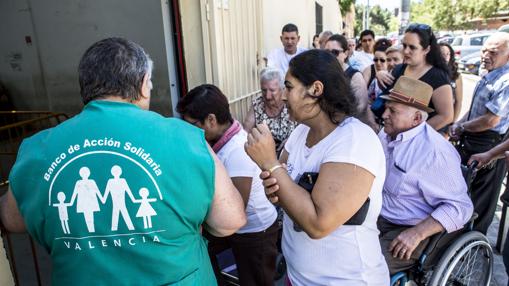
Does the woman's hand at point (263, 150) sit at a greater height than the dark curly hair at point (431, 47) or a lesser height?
lesser

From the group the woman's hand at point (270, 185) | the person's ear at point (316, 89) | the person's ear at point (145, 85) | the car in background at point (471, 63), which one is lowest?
the car in background at point (471, 63)

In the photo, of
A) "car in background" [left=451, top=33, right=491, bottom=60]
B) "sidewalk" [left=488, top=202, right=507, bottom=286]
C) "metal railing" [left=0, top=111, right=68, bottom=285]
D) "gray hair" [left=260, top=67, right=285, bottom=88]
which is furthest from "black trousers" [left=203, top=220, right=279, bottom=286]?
"car in background" [left=451, top=33, right=491, bottom=60]

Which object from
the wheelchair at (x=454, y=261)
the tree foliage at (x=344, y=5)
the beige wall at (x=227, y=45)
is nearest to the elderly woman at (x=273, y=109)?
the beige wall at (x=227, y=45)

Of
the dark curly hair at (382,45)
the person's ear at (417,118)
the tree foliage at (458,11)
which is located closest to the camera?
the person's ear at (417,118)

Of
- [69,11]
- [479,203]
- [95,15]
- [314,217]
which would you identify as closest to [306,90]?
[314,217]

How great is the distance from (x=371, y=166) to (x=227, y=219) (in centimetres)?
52

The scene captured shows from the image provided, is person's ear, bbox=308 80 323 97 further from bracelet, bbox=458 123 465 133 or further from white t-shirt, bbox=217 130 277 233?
bracelet, bbox=458 123 465 133

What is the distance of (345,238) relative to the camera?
57.0 inches

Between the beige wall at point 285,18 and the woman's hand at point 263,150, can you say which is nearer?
the woman's hand at point 263,150

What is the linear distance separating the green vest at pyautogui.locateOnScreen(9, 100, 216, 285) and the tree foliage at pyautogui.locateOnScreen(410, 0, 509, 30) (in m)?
32.3

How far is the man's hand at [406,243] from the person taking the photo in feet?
6.46

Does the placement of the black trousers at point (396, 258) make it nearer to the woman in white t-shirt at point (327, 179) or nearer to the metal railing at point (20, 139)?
the woman in white t-shirt at point (327, 179)

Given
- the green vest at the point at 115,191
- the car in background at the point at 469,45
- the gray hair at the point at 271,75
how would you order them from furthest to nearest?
the car in background at the point at 469,45, the gray hair at the point at 271,75, the green vest at the point at 115,191

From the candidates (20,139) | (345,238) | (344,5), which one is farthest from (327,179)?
(344,5)
